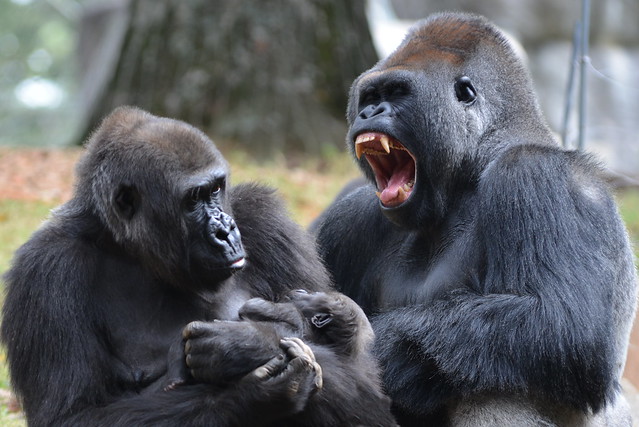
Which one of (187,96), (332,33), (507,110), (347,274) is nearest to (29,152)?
(187,96)

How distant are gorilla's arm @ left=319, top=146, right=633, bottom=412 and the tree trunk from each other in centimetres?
614

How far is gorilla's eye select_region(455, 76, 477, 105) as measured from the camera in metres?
4.00

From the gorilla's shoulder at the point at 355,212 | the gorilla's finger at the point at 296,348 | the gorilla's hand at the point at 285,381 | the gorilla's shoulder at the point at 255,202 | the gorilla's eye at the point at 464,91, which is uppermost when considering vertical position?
the gorilla's eye at the point at 464,91

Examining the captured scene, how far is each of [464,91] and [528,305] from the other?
1.00 metres

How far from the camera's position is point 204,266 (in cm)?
341

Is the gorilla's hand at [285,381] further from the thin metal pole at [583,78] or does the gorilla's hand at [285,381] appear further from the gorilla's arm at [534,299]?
the thin metal pole at [583,78]

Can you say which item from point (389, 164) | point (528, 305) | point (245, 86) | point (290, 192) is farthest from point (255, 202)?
point (245, 86)

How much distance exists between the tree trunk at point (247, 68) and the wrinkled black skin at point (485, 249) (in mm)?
5664

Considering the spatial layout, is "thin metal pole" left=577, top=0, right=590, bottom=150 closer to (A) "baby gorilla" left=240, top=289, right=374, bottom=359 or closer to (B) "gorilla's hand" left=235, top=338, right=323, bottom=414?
(A) "baby gorilla" left=240, top=289, right=374, bottom=359

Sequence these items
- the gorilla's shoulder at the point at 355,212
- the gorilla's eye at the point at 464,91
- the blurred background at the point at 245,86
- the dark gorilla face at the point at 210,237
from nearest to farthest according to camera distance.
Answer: the dark gorilla face at the point at 210,237 < the gorilla's eye at the point at 464,91 < the gorilla's shoulder at the point at 355,212 < the blurred background at the point at 245,86

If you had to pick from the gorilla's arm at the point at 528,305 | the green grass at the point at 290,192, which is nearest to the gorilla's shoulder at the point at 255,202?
the gorilla's arm at the point at 528,305

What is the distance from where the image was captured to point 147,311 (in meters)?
3.57

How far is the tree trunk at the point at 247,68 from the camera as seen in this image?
9.85m

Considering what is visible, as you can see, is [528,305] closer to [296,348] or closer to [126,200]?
[296,348]
